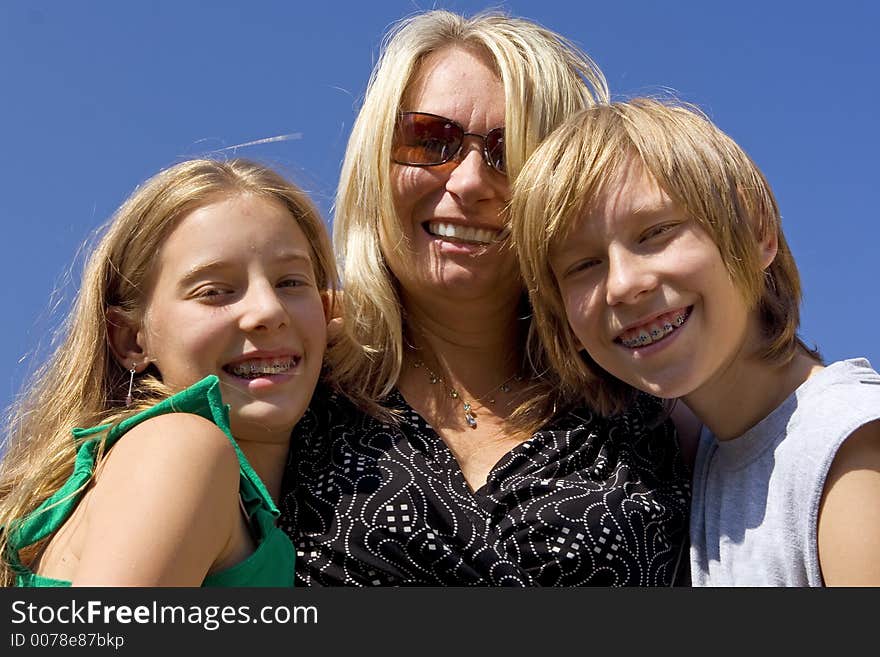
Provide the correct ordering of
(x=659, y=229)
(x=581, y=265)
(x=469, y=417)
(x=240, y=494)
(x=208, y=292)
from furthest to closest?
(x=469, y=417) → (x=581, y=265) → (x=659, y=229) → (x=208, y=292) → (x=240, y=494)

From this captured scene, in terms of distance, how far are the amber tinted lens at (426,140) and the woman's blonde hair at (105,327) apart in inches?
21.7

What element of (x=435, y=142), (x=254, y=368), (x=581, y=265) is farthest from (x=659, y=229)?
(x=254, y=368)

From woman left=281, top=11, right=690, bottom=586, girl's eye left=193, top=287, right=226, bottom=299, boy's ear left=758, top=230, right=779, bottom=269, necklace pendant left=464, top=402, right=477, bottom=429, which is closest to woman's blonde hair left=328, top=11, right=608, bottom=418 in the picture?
woman left=281, top=11, right=690, bottom=586

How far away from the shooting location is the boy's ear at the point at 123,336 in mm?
3164

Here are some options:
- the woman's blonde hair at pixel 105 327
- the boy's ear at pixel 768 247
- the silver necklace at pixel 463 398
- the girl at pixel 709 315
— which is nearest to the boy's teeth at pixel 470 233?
the girl at pixel 709 315

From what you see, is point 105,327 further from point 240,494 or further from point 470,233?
point 470,233

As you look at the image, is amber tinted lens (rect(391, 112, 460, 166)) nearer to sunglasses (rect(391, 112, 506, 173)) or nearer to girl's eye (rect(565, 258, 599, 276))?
sunglasses (rect(391, 112, 506, 173))

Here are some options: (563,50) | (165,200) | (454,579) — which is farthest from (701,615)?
(563,50)

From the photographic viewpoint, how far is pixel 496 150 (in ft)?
12.0

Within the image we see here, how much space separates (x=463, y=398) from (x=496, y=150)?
84cm

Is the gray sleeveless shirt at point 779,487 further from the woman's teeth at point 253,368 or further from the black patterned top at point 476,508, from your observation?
the woman's teeth at point 253,368

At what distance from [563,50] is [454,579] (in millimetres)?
1962

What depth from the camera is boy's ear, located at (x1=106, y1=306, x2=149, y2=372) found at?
3.16 meters

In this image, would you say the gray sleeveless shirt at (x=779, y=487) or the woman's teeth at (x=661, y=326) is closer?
the gray sleeveless shirt at (x=779, y=487)
